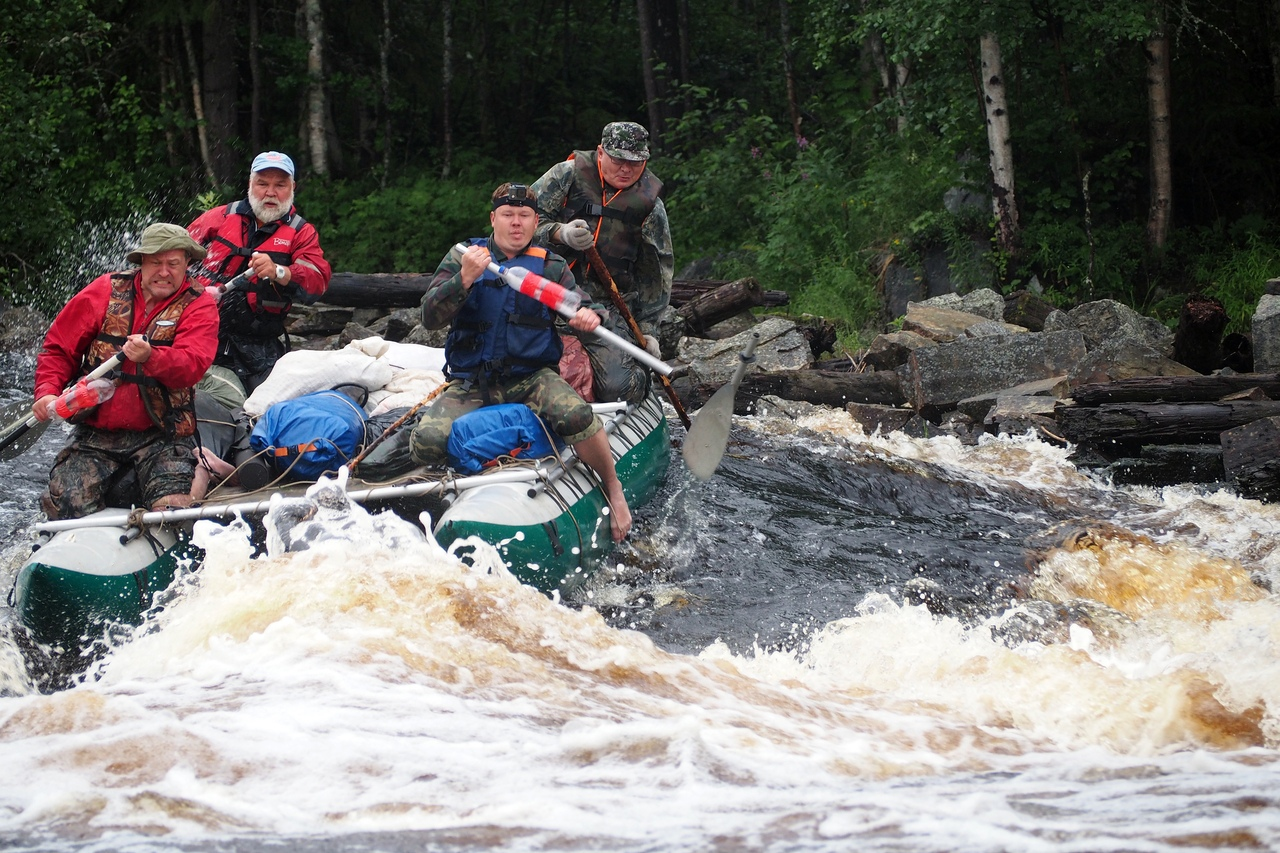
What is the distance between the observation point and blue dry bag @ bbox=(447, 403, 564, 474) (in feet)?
16.0

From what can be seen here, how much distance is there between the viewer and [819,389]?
28.0 feet

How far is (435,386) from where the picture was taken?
5.84 metres

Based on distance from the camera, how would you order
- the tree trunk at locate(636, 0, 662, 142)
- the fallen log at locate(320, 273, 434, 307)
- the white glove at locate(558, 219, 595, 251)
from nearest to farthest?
the white glove at locate(558, 219, 595, 251) → the fallen log at locate(320, 273, 434, 307) → the tree trunk at locate(636, 0, 662, 142)

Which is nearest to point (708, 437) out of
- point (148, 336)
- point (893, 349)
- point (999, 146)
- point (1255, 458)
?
point (148, 336)

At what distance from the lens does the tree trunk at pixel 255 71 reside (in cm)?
1523

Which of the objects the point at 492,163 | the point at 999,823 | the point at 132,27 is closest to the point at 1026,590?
the point at 999,823

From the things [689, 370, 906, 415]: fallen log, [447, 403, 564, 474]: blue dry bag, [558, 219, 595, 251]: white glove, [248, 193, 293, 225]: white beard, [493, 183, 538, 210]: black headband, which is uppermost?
[248, 193, 293, 225]: white beard

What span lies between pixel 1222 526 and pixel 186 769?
475 centimetres

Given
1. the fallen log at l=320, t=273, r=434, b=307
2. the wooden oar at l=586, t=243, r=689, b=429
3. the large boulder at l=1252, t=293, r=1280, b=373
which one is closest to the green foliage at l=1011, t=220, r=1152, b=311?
the large boulder at l=1252, t=293, r=1280, b=373

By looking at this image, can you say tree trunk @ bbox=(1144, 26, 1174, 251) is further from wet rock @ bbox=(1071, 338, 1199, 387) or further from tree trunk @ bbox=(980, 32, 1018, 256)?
wet rock @ bbox=(1071, 338, 1199, 387)

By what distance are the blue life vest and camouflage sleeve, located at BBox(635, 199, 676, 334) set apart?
1.31 metres

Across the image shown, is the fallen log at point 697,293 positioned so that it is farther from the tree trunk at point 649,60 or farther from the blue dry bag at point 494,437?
the blue dry bag at point 494,437

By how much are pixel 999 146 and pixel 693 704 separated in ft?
26.1

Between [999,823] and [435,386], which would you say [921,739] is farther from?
[435,386]
